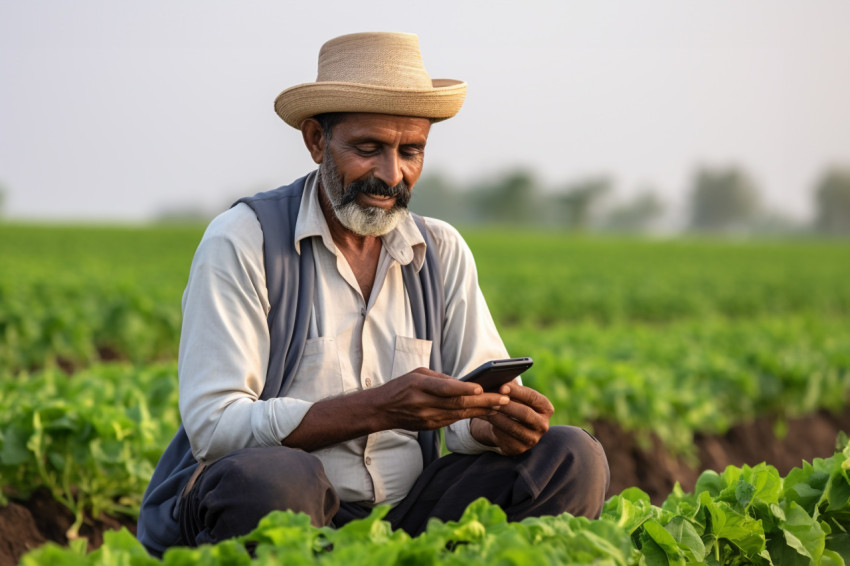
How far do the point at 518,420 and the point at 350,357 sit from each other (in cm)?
61

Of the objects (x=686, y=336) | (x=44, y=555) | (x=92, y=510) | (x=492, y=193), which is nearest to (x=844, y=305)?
(x=686, y=336)

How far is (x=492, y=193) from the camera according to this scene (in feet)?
426

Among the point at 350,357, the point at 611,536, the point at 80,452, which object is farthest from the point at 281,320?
the point at 80,452

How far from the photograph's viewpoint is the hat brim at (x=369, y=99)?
3.21 meters

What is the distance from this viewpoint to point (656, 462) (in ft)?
22.5

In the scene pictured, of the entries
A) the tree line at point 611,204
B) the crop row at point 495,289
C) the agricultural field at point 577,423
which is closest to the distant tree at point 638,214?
the tree line at point 611,204

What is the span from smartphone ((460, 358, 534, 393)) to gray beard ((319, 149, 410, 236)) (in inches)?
25.9

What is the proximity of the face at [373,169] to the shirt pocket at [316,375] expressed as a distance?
1.31ft

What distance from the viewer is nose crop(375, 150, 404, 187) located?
3271 mm

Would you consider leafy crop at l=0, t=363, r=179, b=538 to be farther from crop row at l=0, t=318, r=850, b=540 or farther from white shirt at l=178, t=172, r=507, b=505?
white shirt at l=178, t=172, r=507, b=505

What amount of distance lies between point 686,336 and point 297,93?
369 inches

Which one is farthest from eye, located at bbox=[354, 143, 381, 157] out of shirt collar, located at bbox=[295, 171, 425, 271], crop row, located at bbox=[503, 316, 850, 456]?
crop row, located at bbox=[503, 316, 850, 456]

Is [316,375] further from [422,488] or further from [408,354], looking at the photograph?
[422,488]

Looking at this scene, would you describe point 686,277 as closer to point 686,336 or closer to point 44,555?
point 686,336
